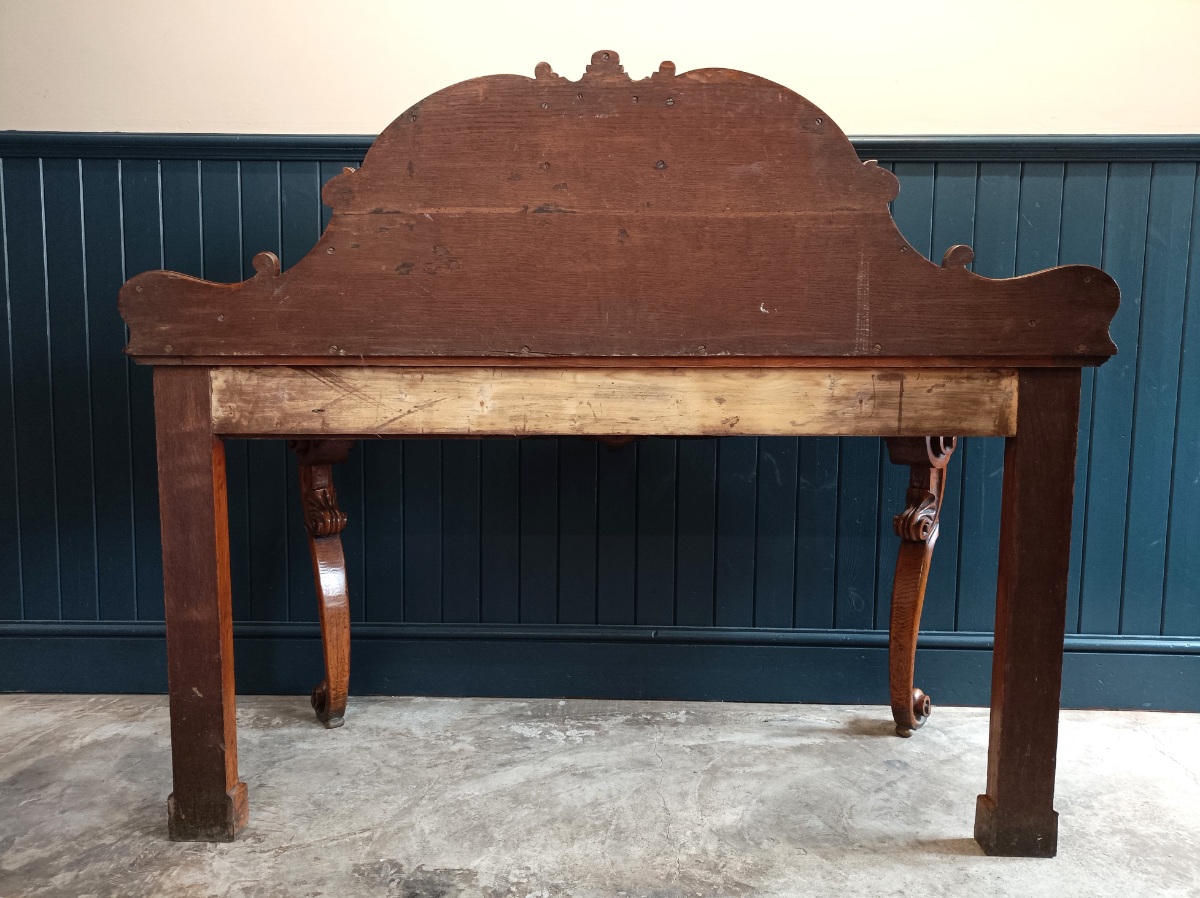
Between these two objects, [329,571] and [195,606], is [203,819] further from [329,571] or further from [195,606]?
[329,571]

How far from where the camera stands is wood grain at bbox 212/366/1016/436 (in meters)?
1.28

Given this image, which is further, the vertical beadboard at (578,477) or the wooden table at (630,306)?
the vertical beadboard at (578,477)

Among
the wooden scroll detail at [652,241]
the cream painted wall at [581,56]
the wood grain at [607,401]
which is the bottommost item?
the wood grain at [607,401]

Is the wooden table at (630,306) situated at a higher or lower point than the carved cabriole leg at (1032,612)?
higher

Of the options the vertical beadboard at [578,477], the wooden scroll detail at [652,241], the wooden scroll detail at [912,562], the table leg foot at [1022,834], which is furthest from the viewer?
the vertical beadboard at [578,477]

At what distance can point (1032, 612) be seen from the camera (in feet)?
4.34

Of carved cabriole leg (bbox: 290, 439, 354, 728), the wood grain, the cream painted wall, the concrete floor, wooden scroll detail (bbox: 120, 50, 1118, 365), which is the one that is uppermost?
the cream painted wall

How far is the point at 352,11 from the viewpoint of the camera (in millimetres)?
2047

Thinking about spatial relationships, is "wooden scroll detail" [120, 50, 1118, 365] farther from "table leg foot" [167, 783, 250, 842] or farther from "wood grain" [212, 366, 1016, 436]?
"table leg foot" [167, 783, 250, 842]

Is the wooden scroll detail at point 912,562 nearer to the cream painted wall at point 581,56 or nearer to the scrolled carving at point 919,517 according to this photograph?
the scrolled carving at point 919,517

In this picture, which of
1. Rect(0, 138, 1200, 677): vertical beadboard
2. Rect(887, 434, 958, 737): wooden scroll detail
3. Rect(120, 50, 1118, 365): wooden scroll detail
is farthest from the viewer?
Rect(0, 138, 1200, 677): vertical beadboard

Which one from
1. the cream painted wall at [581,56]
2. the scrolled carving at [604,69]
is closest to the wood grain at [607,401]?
the scrolled carving at [604,69]

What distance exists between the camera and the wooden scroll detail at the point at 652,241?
4.09ft

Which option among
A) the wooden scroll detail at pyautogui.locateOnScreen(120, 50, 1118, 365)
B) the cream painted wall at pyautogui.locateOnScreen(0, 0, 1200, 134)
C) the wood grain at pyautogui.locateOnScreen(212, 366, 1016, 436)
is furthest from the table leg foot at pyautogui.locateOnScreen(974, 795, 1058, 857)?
the cream painted wall at pyautogui.locateOnScreen(0, 0, 1200, 134)
